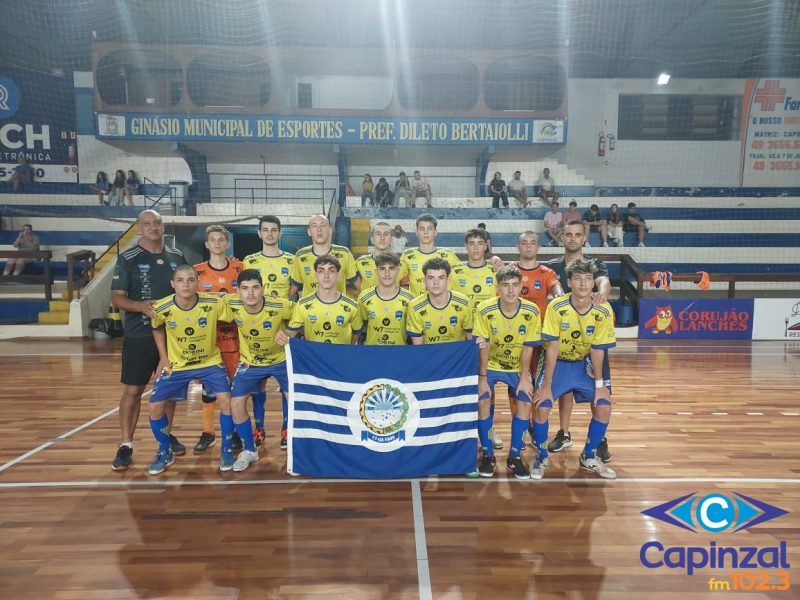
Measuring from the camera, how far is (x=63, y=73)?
55.4 feet

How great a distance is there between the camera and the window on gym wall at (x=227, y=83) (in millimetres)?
15539

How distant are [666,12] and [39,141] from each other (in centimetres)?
1901

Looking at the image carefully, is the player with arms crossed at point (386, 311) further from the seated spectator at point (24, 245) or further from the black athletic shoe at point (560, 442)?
the seated spectator at point (24, 245)

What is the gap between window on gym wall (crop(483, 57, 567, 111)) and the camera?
16.0 meters

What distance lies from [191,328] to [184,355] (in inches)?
9.4

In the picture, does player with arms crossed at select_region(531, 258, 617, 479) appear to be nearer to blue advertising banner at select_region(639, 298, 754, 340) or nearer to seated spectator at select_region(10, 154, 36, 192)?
blue advertising banner at select_region(639, 298, 754, 340)

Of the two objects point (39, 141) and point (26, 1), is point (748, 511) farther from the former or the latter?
point (39, 141)

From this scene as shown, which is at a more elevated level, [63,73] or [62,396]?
[63,73]

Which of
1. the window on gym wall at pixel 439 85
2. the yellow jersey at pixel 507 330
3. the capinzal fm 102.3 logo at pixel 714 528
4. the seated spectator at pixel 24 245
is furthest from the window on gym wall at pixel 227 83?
the capinzal fm 102.3 logo at pixel 714 528

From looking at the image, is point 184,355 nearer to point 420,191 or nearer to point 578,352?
point 578,352

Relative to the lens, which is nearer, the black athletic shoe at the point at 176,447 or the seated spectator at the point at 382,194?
the black athletic shoe at the point at 176,447

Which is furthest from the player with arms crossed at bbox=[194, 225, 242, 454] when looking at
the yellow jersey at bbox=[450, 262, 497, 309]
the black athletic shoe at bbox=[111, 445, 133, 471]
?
the yellow jersey at bbox=[450, 262, 497, 309]

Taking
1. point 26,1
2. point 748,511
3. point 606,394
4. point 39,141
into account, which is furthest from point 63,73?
point 748,511

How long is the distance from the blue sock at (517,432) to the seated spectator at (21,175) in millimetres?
17911
